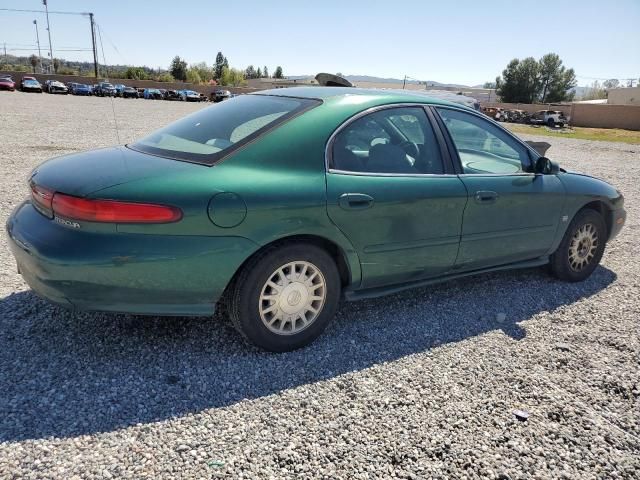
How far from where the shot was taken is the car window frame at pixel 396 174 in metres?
3.21

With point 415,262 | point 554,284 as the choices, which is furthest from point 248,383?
point 554,284

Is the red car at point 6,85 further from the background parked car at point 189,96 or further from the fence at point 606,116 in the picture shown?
the fence at point 606,116

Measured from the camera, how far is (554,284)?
4777mm

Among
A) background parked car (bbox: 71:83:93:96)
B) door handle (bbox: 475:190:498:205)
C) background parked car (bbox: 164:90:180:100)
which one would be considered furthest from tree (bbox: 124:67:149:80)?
door handle (bbox: 475:190:498:205)

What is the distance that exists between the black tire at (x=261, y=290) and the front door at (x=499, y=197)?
117cm

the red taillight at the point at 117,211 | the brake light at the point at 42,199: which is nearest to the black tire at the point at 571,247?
the red taillight at the point at 117,211

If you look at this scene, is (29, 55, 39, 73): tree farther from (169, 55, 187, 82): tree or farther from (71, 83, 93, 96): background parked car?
(71, 83, 93, 96): background parked car

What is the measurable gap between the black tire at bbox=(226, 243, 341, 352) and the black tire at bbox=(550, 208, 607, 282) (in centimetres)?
248

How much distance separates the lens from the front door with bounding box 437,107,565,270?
3.85 m

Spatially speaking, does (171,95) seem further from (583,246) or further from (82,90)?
(583,246)

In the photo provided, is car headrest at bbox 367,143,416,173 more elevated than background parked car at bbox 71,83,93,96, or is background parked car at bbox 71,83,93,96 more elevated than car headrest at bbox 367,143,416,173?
car headrest at bbox 367,143,416,173

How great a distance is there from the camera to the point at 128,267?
266 cm

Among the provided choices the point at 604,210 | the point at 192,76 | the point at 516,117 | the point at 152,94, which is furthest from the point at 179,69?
the point at 604,210

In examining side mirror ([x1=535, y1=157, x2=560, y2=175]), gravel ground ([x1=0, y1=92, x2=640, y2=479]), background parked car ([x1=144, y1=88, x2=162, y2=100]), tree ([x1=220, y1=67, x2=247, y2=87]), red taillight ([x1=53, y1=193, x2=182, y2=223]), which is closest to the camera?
gravel ground ([x1=0, y1=92, x2=640, y2=479])
